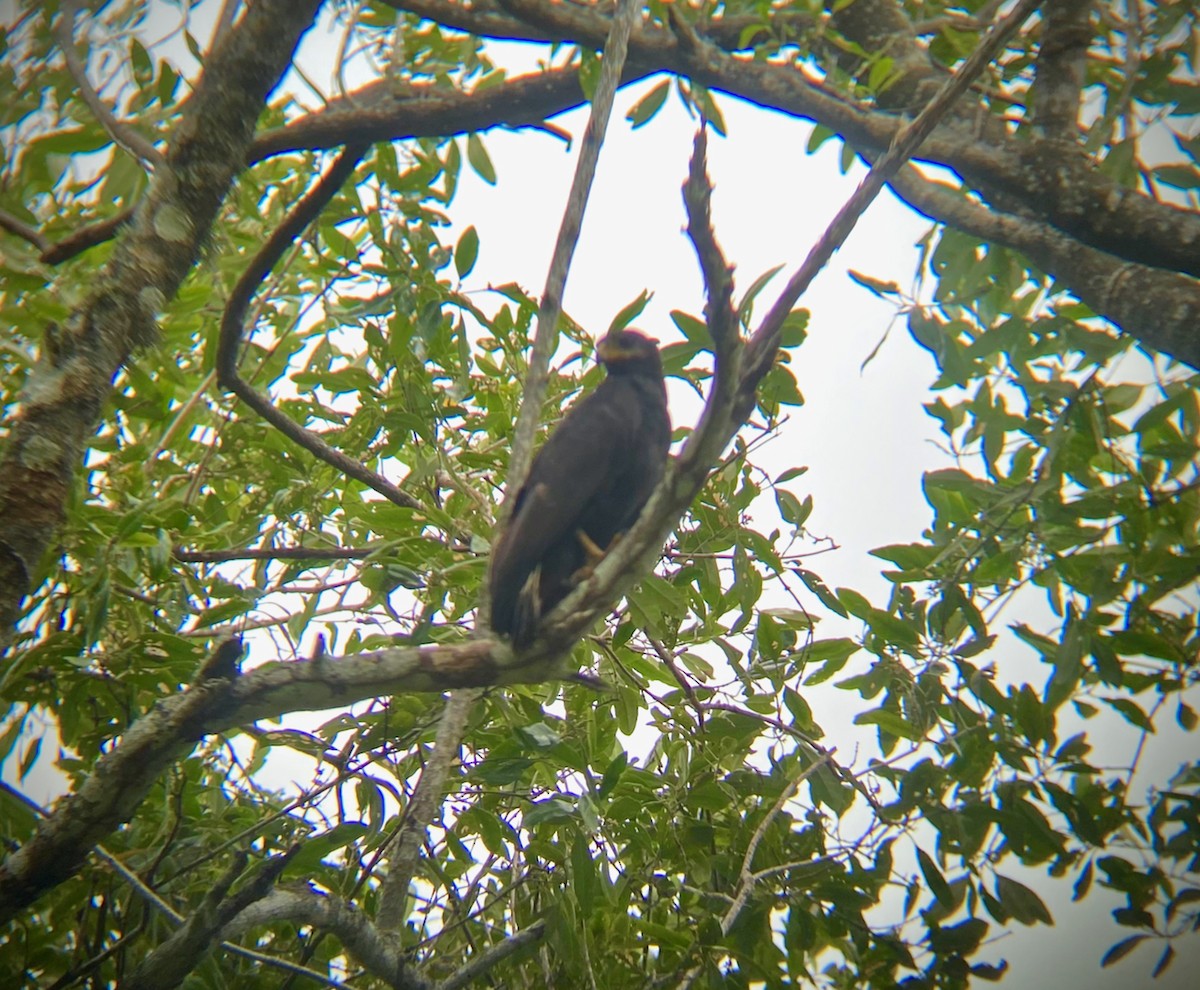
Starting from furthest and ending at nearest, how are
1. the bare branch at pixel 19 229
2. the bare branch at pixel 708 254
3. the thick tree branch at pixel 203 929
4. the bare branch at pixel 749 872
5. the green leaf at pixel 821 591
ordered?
the green leaf at pixel 821 591, the bare branch at pixel 749 872, the bare branch at pixel 19 229, the thick tree branch at pixel 203 929, the bare branch at pixel 708 254

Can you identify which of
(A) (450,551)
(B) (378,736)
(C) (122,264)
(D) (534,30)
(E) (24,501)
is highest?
(D) (534,30)

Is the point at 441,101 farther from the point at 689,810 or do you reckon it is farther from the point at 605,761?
the point at 689,810

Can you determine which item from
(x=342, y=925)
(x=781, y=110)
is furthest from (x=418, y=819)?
(x=781, y=110)

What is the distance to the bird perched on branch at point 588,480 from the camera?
8.75ft

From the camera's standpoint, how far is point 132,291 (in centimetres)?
198

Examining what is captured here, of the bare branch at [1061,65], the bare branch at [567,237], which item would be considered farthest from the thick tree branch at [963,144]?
the bare branch at [567,237]

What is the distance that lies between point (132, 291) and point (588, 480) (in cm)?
151

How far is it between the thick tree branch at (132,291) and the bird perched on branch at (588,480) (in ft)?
3.68

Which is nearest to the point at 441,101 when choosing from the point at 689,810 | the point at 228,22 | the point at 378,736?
the point at 228,22

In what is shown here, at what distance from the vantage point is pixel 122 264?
199 cm

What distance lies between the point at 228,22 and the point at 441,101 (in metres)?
0.77

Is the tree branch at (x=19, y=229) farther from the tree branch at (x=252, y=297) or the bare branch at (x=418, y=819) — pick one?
the bare branch at (x=418, y=819)

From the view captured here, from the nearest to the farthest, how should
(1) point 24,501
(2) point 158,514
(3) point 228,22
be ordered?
1. (1) point 24,501
2. (3) point 228,22
3. (2) point 158,514

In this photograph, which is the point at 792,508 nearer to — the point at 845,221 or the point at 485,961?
the point at 845,221
